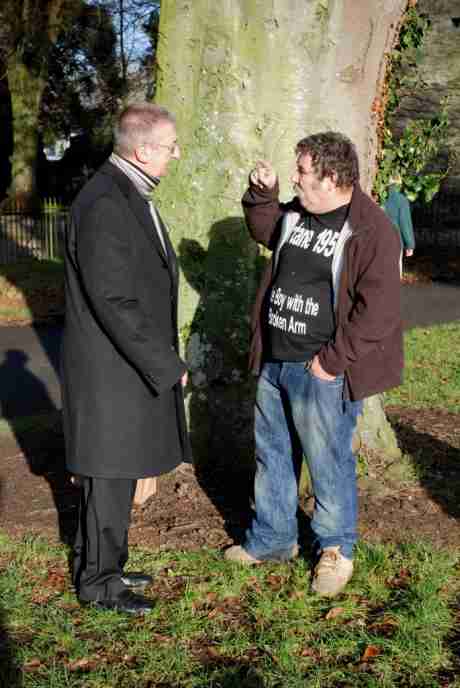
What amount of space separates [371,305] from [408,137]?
9.22ft

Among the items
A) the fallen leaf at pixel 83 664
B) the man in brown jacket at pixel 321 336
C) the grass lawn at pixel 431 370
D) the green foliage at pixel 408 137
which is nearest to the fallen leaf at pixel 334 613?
the man in brown jacket at pixel 321 336

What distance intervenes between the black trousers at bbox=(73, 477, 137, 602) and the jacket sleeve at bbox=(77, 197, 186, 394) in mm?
561

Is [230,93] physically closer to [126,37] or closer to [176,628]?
[176,628]

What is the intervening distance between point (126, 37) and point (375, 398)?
2539cm

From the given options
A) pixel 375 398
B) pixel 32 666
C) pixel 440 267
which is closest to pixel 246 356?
pixel 375 398

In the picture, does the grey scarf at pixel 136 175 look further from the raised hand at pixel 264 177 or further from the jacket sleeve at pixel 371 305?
the jacket sleeve at pixel 371 305

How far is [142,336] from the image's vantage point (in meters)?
3.64

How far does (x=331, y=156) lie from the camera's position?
375 centimetres

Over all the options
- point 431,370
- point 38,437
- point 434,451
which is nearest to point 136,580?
point 434,451

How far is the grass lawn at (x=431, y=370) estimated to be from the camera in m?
8.02

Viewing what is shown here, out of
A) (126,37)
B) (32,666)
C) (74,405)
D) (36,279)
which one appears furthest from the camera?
(126,37)

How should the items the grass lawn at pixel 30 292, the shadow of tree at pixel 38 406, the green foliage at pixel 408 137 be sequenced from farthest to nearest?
the grass lawn at pixel 30 292 < the green foliage at pixel 408 137 < the shadow of tree at pixel 38 406

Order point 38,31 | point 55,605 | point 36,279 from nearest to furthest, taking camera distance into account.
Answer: point 55,605
point 36,279
point 38,31

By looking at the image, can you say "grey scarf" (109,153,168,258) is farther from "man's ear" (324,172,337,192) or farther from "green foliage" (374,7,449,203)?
"green foliage" (374,7,449,203)
